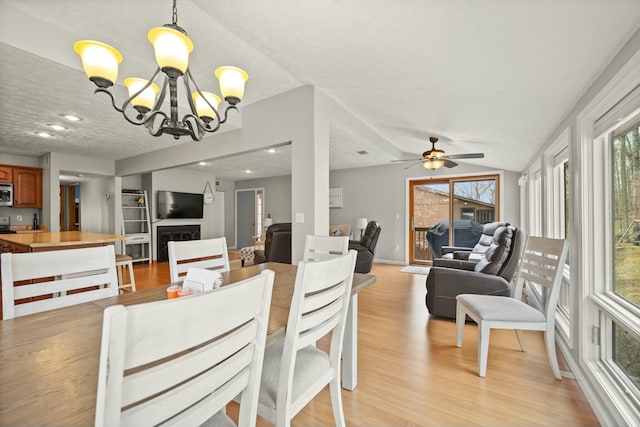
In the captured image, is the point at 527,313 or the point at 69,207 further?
the point at 69,207

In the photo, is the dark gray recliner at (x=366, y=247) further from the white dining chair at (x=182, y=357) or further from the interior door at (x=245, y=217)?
the interior door at (x=245, y=217)

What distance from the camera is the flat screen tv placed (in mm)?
6734

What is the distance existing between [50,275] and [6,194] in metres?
5.58

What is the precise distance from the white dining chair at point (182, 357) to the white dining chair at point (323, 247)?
1333mm

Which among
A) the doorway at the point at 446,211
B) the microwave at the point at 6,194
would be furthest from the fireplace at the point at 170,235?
the doorway at the point at 446,211

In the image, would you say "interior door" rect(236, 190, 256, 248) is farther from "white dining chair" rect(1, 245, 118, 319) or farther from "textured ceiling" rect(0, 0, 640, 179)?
"white dining chair" rect(1, 245, 118, 319)

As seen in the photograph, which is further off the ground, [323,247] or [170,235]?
[323,247]

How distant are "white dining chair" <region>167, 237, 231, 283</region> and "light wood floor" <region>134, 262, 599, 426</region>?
917 mm

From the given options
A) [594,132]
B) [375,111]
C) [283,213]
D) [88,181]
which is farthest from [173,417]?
[88,181]

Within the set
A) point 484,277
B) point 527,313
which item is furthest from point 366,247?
point 527,313

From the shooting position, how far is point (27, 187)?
5137 millimetres

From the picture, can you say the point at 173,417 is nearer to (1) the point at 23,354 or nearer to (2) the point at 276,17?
(1) the point at 23,354

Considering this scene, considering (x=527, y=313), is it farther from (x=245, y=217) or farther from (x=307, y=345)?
(x=245, y=217)

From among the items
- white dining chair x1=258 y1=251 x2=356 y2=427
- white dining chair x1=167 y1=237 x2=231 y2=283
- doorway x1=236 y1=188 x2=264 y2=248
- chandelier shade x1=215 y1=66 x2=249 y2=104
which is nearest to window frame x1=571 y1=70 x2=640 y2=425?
white dining chair x1=258 y1=251 x2=356 y2=427
